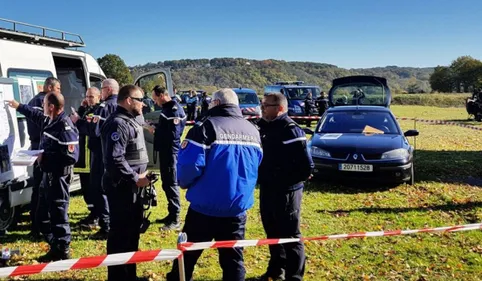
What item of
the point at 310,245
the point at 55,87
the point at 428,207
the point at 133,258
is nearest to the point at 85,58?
the point at 55,87

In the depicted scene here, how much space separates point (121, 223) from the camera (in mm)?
3617

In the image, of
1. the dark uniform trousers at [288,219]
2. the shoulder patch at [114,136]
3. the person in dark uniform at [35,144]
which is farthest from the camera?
the person in dark uniform at [35,144]

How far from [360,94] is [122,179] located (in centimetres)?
894

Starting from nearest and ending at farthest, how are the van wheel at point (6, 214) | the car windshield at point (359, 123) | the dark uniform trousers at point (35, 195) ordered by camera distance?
the van wheel at point (6, 214) < the dark uniform trousers at point (35, 195) < the car windshield at point (359, 123)

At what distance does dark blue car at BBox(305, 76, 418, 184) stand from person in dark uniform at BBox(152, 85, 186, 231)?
3.21 meters

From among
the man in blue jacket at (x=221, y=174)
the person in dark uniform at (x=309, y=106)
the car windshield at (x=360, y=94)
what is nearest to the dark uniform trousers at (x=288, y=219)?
the man in blue jacket at (x=221, y=174)

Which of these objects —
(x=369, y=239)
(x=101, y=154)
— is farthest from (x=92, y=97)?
(x=369, y=239)

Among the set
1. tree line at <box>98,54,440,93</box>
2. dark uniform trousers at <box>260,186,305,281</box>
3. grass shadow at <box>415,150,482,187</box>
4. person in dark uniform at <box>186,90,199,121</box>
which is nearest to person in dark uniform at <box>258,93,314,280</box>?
dark uniform trousers at <box>260,186,305,281</box>

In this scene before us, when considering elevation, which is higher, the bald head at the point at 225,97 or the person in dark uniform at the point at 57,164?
the bald head at the point at 225,97

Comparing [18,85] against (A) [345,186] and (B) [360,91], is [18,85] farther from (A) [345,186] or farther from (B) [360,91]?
(B) [360,91]

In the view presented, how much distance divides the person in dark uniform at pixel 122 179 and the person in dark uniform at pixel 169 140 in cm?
194

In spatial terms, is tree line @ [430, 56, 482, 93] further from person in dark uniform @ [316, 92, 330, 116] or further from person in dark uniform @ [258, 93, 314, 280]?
person in dark uniform @ [258, 93, 314, 280]

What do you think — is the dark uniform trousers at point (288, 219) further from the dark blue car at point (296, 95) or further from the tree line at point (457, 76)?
the tree line at point (457, 76)

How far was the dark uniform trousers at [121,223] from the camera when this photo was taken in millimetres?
3617
